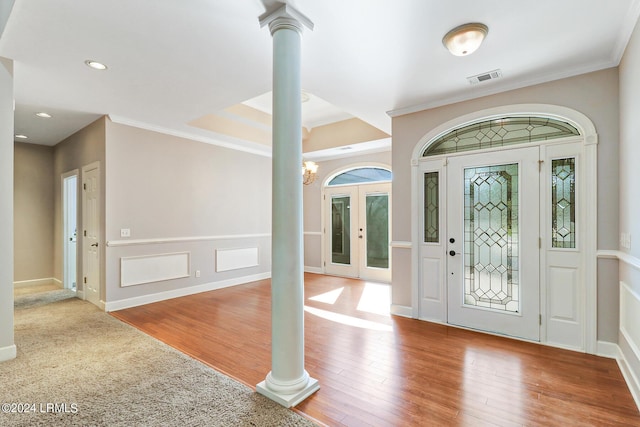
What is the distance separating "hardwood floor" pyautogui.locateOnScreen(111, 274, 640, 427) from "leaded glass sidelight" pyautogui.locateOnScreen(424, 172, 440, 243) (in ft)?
3.67

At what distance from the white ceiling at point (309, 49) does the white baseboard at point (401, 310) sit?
2.65 meters

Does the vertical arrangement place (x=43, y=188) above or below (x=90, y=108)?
below

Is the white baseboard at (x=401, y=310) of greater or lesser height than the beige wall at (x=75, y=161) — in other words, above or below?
below

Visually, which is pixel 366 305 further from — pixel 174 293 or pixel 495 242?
pixel 174 293

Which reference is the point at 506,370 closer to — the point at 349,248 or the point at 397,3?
the point at 397,3

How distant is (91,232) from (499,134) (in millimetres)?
5882

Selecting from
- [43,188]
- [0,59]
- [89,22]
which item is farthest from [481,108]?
[43,188]

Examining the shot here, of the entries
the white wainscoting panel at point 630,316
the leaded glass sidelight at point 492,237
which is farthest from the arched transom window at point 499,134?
the white wainscoting panel at point 630,316

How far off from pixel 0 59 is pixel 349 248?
19.5 feet

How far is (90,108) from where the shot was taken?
Result: 13.5 ft

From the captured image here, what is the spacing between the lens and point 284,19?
221cm

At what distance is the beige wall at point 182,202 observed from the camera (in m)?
4.50

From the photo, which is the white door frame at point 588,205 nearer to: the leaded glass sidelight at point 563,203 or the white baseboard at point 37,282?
the leaded glass sidelight at point 563,203

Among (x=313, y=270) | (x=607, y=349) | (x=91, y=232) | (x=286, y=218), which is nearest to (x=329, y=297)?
(x=313, y=270)
